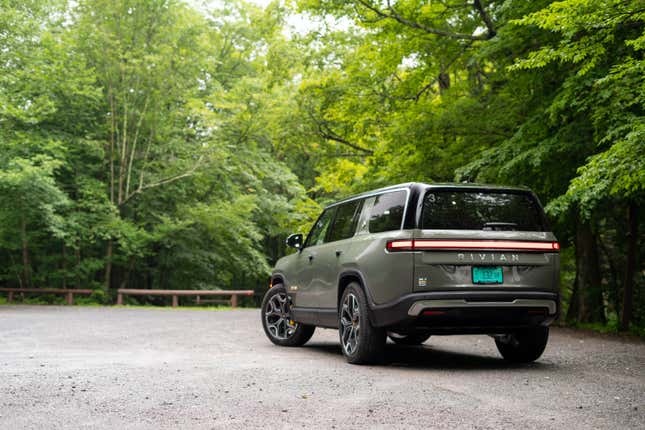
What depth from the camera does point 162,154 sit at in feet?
96.8

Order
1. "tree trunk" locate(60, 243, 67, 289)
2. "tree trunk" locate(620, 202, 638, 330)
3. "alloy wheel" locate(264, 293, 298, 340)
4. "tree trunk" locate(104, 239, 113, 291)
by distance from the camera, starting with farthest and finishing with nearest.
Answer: "tree trunk" locate(104, 239, 113, 291) → "tree trunk" locate(60, 243, 67, 289) → "tree trunk" locate(620, 202, 638, 330) → "alloy wheel" locate(264, 293, 298, 340)

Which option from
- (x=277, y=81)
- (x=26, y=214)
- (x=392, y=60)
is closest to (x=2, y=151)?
(x=26, y=214)

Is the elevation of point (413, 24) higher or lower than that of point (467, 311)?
higher

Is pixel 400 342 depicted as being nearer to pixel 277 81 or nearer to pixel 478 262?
pixel 478 262

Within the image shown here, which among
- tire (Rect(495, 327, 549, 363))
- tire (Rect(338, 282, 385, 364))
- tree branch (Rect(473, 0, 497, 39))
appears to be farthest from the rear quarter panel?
tree branch (Rect(473, 0, 497, 39))

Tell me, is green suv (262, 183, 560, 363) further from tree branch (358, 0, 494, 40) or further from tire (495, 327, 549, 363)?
tree branch (358, 0, 494, 40)

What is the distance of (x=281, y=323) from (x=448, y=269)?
3.81m

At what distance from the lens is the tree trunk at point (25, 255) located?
25959 mm

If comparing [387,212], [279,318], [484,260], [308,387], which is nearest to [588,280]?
[279,318]

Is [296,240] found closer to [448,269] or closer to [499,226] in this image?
[448,269]

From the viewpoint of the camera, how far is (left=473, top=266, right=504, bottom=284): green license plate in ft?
23.9

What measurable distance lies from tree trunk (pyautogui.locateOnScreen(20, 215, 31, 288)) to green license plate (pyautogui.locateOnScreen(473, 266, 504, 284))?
2132 cm

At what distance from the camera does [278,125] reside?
2350cm

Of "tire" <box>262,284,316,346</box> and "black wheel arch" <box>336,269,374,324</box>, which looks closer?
"black wheel arch" <box>336,269,374,324</box>
